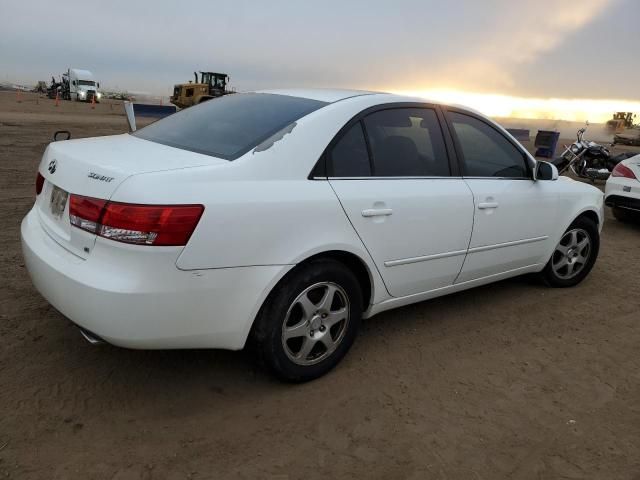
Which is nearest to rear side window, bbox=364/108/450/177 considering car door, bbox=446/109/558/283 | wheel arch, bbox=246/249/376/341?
car door, bbox=446/109/558/283

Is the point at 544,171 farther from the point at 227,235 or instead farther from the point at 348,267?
the point at 227,235

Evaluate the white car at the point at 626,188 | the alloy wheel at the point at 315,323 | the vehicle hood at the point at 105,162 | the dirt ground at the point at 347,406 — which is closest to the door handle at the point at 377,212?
the alloy wheel at the point at 315,323

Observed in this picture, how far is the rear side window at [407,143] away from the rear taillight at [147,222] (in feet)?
4.12

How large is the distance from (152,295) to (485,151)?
265 cm

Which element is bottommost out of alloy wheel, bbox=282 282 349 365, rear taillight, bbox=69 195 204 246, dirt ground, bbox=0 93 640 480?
dirt ground, bbox=0 93 640 480

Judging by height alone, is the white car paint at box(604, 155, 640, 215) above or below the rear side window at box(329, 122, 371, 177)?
below

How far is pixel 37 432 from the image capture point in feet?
8.07

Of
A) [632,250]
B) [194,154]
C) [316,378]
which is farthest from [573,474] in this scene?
[632,250]

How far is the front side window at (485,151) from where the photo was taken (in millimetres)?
3732

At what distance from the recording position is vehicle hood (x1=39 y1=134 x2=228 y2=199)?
242 cm

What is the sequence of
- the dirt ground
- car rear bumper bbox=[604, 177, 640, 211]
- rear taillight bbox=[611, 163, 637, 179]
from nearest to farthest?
the dirt ground → car rear bumper bbox=[604, 177, 640, 211] → rear taillight bbox=[611, 163, 637, 179]

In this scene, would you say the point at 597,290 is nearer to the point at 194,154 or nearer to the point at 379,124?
the point at 379,124

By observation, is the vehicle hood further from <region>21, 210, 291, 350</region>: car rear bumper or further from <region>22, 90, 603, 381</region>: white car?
<region>21, 210, 291, 350</region>: car rear bumper

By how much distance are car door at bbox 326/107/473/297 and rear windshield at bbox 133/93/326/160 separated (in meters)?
0.38
